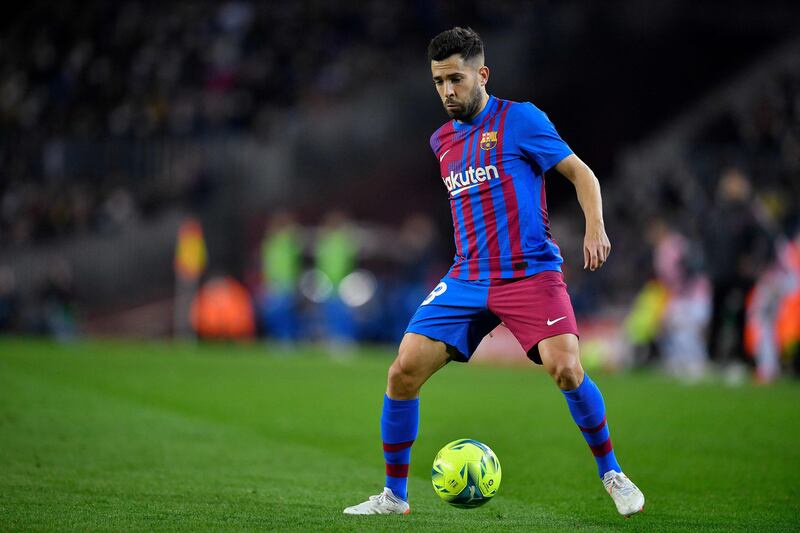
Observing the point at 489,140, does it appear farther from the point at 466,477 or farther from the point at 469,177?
the point at 466,477

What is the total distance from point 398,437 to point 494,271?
1.03 metres

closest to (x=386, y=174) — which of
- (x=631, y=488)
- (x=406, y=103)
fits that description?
(x=406, y=103)

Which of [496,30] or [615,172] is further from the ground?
[496,30]

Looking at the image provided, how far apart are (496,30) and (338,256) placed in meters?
7.51

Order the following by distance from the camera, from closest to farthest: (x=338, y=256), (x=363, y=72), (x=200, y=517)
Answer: (x=200, y=517) → (x=338, y=256) → (x=363, y=72)

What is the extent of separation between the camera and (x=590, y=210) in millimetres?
5891

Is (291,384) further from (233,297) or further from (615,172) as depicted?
(615,172)

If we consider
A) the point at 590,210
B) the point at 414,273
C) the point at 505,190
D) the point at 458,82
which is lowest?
the point at 414,273

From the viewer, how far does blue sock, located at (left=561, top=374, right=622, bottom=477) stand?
596 cm

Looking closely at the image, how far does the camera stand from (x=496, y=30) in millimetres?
25844

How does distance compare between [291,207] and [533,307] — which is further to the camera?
[291,207]

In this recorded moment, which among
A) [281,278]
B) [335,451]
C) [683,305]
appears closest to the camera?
[335,451]

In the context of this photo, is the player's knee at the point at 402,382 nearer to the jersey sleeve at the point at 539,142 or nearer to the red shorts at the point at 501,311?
the red shorts at the point at 501,311

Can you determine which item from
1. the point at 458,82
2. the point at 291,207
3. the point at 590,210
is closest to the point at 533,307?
the point at 590,210
